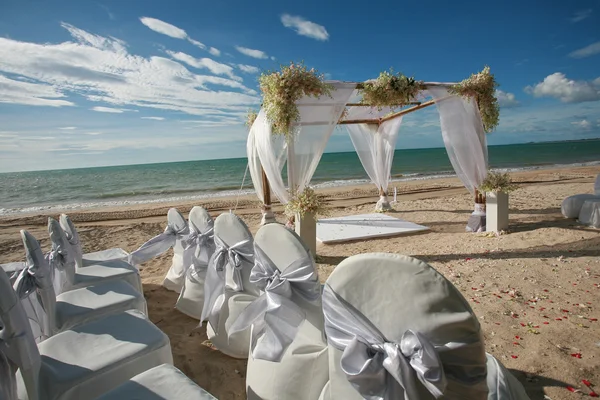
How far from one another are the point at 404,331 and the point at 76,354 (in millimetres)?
1607

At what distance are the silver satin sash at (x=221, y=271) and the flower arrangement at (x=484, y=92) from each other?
14.5ft

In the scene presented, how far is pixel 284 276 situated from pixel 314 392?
0.55m

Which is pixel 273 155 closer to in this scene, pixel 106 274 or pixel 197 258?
pixel 197 258

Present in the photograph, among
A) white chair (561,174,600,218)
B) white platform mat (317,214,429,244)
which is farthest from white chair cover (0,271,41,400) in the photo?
white chair (561,174,600,218)

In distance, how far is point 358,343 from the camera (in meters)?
0.98

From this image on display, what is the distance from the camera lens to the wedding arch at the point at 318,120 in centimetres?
419

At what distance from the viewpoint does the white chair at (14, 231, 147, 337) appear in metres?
2.05

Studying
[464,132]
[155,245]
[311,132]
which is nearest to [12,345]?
[155,245]

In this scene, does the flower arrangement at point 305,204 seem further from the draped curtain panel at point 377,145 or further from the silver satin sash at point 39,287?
the draped curtain panel at point 377,145

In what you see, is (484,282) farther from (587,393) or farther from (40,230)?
(40,230)

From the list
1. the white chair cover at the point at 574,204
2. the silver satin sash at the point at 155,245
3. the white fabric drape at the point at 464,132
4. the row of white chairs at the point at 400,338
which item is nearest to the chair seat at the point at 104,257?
the silver satin sash at the point at 155,245

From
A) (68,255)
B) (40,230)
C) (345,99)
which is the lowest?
(40,230)

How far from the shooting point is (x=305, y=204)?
433cm

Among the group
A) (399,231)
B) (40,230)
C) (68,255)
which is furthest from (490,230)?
(40,230)
